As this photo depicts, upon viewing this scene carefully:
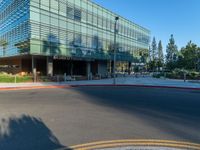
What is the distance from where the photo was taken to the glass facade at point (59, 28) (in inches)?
1289

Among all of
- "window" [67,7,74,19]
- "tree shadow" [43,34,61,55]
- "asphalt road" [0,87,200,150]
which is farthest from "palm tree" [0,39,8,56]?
"asphalt road" [0,87,200,150]

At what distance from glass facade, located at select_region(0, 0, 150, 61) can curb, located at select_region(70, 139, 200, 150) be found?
94.0ft

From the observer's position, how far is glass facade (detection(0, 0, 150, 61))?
32.8 metres

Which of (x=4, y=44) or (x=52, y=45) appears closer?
(x=52, y=45)

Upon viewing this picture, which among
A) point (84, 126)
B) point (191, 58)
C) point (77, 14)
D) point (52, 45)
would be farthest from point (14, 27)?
point (191, 58)

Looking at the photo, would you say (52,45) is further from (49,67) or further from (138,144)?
(138,144)

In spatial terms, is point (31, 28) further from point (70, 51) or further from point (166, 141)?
point (166, 141)

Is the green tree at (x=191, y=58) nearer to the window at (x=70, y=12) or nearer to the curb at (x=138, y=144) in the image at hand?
the window at (x=70, y=12)

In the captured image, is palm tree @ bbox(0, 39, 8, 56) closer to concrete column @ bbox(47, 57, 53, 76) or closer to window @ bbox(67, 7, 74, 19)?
concrete column @ bbox(47, 57, 53, 76)

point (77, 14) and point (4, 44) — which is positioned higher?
point (77, 14)

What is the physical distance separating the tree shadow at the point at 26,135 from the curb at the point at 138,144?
581 millimetres

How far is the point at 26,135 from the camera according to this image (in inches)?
243

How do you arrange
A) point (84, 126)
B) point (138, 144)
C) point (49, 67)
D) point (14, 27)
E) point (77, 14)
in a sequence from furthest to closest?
point (77, 14) < point (14, 27) < point (49, 67) < point (84, 126) < point (138, 144)

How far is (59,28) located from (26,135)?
31.9 meters
